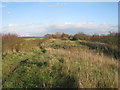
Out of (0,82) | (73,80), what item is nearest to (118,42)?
(73,80)

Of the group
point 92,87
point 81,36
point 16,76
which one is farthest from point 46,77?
point 81,36

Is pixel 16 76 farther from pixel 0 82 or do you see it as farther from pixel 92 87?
pixel 92 87

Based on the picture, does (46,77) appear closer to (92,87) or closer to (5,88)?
(5,88)

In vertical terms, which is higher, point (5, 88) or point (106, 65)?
point (106, 65)

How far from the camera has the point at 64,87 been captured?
3.88 meters

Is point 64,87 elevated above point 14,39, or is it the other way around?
point 14,39

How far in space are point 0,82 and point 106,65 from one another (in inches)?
150

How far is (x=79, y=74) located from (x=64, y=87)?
0.67 m

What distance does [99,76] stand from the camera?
417 centimetres

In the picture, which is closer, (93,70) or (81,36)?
(93,70)

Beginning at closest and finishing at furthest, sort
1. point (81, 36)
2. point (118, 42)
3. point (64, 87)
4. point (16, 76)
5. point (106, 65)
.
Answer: point (64, 87) → point (16, 76) → point (106, 65) → point (118, 42) → point (81, 36)

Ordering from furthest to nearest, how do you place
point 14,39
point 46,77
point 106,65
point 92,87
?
1. point 14,39
2. point 106,65
3. point 46,77
4. point 92,87

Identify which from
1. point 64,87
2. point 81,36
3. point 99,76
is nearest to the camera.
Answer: point 64,87

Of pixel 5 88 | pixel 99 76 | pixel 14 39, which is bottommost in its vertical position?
pixel 5 88
